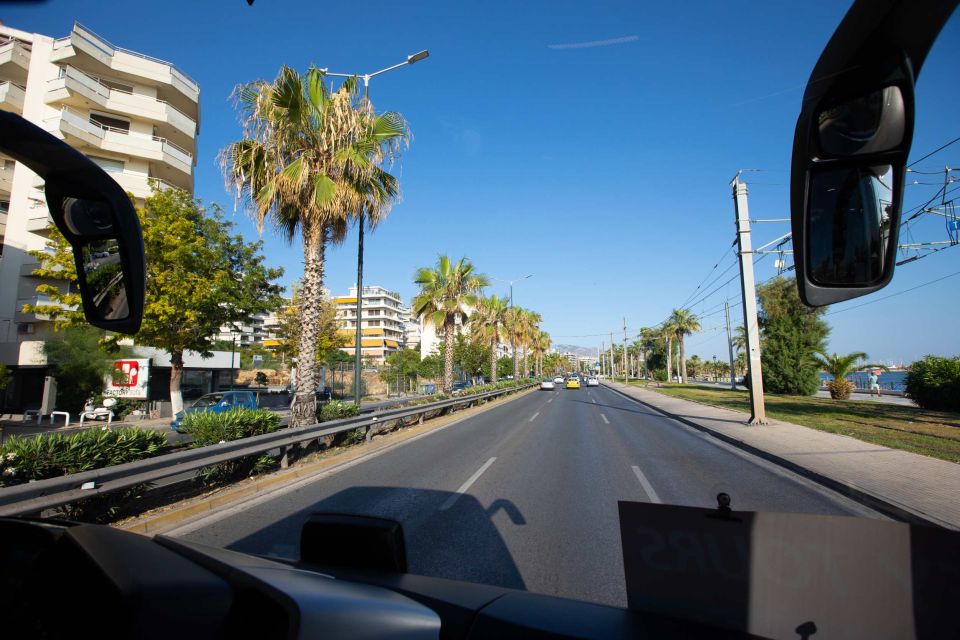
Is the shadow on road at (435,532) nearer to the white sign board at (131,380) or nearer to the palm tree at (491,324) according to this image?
the white sign board at (131,380)

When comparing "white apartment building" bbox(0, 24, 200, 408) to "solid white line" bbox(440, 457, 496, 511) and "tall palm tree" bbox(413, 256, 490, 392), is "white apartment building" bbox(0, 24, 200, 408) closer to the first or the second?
"tall palm tree" bbox(413, 256, 490, 392)

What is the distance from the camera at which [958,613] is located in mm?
1500

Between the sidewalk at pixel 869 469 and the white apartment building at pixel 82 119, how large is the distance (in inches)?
1203

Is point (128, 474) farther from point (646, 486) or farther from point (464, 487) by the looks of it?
point (646, 486)

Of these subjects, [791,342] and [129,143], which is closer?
[129,143]

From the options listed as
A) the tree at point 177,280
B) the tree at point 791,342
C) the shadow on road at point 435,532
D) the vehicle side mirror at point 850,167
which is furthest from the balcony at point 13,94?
the tree at point 791,342

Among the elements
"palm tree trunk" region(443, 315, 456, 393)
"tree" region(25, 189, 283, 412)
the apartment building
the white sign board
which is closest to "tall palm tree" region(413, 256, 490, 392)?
"palm tree trunk" region(443, 315, 456, 393)

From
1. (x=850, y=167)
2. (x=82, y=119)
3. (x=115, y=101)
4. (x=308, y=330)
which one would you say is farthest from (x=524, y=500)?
(x=115, y=101)

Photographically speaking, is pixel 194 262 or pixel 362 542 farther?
pixel 194 262

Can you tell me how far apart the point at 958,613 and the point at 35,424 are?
3241cm

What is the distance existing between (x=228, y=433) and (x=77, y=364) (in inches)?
904

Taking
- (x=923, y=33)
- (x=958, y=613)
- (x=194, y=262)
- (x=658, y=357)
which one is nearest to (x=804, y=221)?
(x=923, y=33)

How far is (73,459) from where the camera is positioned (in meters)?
6.49

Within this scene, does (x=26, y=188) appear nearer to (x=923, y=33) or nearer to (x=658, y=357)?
(x=923, y=33)
